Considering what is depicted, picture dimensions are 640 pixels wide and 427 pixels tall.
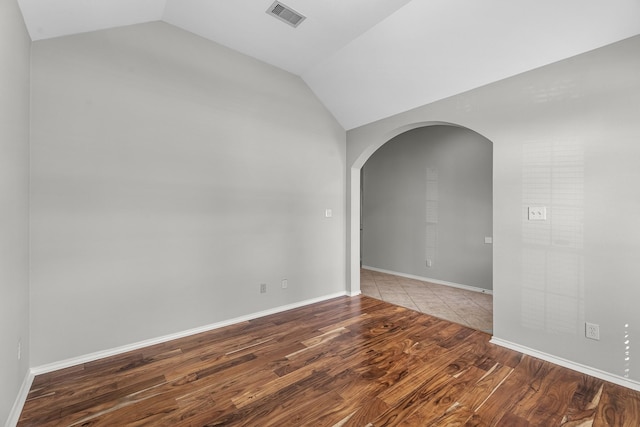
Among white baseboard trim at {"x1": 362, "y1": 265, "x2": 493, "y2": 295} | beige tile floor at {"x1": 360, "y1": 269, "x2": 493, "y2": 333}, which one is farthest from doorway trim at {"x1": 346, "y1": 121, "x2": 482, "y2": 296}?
white baseboard trim at {"x1": 362, "y1": 265, "x2": 493, "y2": 295}

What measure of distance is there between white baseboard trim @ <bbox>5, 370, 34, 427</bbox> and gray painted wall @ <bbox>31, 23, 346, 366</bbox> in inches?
5.8

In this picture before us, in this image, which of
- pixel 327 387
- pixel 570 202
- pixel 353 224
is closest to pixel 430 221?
pixel 353 224

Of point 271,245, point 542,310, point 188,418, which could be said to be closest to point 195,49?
point 271,245

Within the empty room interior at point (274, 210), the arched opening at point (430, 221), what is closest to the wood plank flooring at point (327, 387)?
the empty room interior at point (274, 210)

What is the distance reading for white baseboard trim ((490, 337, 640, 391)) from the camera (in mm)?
2068

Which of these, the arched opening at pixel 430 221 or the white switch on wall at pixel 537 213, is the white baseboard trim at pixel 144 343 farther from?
the white switch on wall at pixel 537 213

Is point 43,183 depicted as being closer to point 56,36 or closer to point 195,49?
point 56,36

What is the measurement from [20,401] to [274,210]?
252cm

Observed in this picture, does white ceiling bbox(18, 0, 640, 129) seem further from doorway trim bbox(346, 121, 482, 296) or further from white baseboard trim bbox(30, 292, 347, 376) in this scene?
white baseboard trim bbox(30, 292, 347, 376)

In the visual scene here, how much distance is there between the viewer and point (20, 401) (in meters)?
1.84

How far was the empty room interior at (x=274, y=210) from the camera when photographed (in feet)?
6.27

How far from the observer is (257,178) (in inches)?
134

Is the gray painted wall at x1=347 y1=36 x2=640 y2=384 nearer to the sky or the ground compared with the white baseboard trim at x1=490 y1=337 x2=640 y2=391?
nearer to the sky

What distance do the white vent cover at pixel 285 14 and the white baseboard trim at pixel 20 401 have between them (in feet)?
11.4
